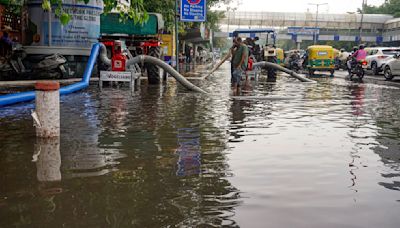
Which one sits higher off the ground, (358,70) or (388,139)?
(358,70)

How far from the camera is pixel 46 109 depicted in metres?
5.90

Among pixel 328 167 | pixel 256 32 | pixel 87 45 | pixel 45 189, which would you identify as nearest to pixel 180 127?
pixel 328 167

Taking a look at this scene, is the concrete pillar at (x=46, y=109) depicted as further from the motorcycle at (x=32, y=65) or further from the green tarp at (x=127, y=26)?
the motorcycle at (x=32, y=65)

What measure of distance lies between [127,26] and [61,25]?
2.80 meters

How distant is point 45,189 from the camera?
3.95 metres

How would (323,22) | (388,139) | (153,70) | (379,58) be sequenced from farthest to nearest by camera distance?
1. (323,22)
2. (379,58)
3. (153,70)
4. (388,139)

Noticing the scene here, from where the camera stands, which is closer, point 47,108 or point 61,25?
point 47,108

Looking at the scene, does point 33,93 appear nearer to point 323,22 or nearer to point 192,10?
point 192,10

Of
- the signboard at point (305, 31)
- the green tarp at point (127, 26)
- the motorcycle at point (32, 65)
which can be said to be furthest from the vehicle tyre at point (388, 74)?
the signboard at point (305, 31)

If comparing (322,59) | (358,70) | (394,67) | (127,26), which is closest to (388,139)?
(127,26)

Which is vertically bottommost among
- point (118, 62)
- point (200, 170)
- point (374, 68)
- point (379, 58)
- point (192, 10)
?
point (200, 170)

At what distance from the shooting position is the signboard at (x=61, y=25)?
16969mm

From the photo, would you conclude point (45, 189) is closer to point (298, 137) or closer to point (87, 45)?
point (298, 137)

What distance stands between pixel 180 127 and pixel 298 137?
1.78 m
